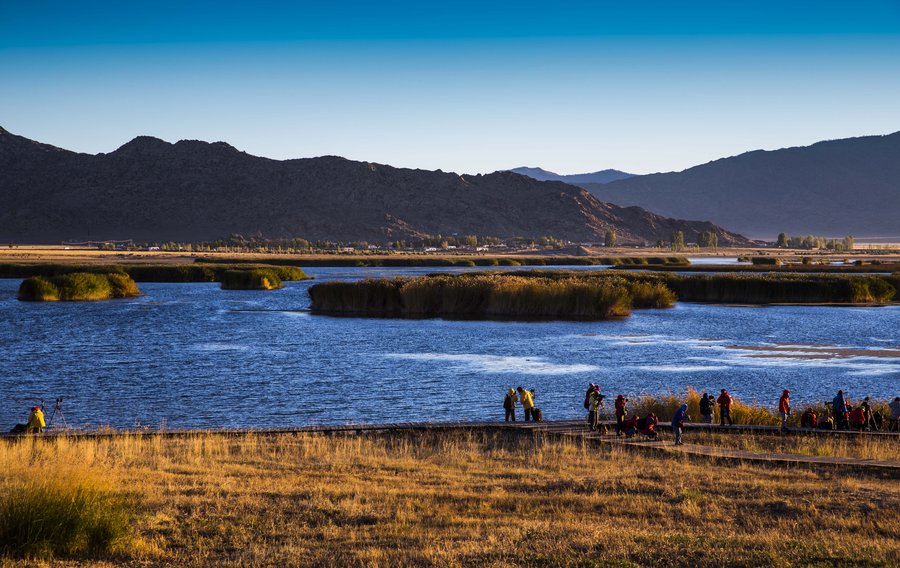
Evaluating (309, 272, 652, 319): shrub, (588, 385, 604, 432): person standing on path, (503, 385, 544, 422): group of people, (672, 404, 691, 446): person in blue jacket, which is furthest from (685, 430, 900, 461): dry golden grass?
(309, 272, 652, 319): shrub

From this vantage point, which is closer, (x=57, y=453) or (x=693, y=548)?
(x=693, y=548)

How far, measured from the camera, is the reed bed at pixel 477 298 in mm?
69375

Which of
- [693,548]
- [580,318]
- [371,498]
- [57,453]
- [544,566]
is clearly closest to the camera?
[544,566]

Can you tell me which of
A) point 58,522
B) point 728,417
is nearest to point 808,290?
point 728,417

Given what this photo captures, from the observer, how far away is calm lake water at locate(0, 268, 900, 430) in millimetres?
33719

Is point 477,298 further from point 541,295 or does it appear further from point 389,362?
point 389,362

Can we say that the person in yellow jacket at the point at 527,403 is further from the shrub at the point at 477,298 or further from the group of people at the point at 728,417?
the shrub at the point at 477,298

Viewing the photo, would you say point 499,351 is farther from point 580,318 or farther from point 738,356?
point 580,318

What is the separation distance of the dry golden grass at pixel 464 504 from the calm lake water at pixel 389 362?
7733mm

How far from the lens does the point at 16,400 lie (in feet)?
111

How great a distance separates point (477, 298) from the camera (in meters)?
71.4

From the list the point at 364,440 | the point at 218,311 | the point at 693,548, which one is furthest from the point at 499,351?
the point at 693,548

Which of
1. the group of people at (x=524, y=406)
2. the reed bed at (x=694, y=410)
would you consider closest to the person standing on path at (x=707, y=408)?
the reed bed at (x=694, y=410)

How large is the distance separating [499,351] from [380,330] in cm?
1274
